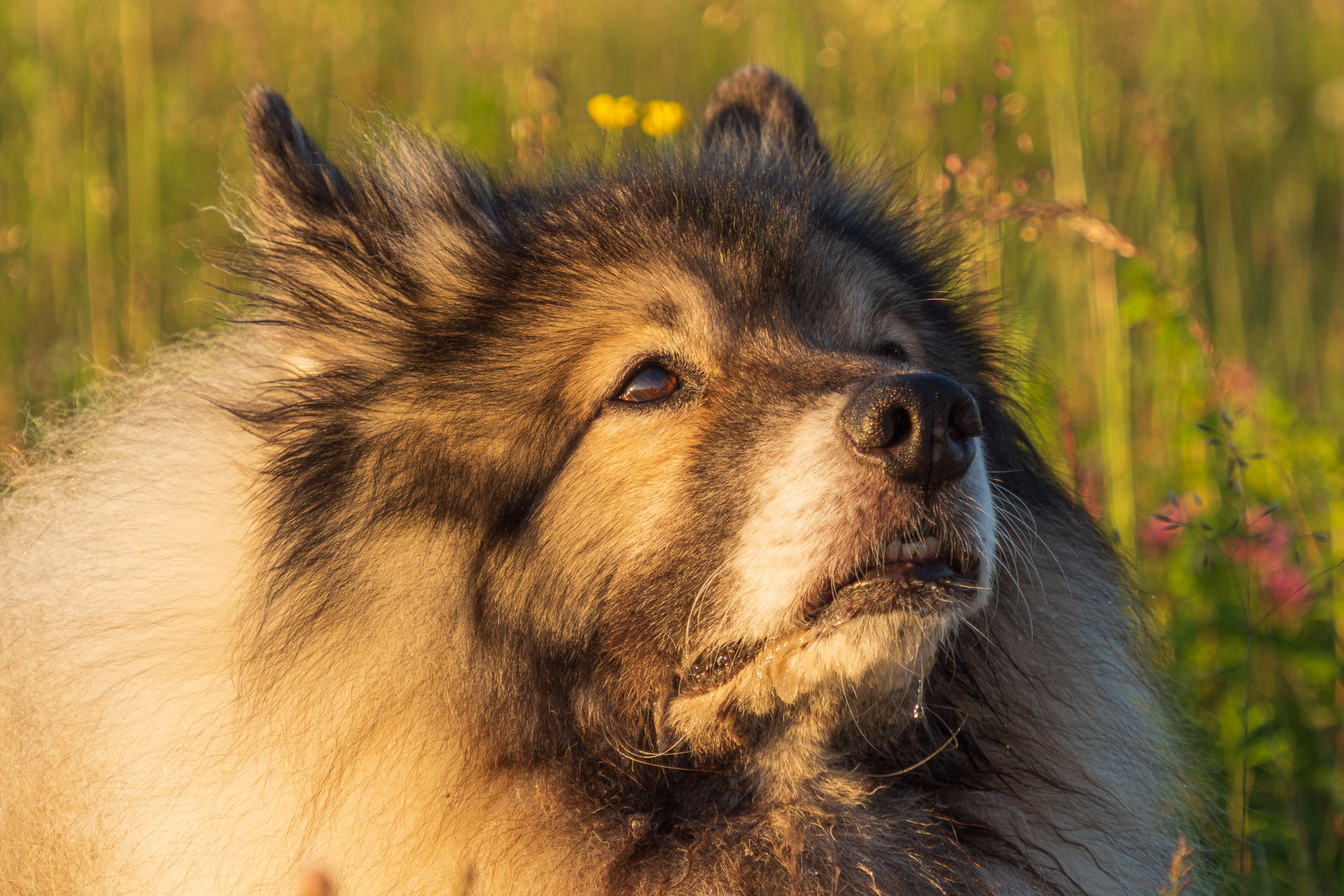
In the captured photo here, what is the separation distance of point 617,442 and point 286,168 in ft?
3.59

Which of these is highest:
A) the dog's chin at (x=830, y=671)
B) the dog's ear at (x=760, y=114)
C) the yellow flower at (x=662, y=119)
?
the yellow flower at (x=662, y=119)

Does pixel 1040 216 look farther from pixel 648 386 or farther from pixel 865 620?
pixel 865 620

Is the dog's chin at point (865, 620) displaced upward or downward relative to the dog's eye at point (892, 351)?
downward

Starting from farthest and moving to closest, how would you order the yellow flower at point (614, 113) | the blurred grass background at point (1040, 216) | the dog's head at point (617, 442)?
the yellow flower at point (614, 113) → the blurred grass background at point (1040, 216) → the dog's head at point (617, 442)

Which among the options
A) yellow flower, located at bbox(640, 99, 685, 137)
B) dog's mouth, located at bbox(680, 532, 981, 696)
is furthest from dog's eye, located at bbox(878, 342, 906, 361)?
yellow flower, located at bbox(640, 99, 685, 137)

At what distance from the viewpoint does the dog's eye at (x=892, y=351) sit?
10.8 ft

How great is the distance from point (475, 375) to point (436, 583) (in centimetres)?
50

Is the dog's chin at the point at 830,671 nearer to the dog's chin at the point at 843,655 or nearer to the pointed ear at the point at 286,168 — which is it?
the dog's chin at the point at 843,655

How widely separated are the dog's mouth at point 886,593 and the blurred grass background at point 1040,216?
0.97 m

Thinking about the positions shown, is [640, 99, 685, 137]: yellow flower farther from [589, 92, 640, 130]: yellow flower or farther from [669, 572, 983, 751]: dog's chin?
[669, 572, 983, 751]: dog's chin

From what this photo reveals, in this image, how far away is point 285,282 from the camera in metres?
3.07

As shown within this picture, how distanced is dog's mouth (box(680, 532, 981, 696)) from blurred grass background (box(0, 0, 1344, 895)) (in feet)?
3.17

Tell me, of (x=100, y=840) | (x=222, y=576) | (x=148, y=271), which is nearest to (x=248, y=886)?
(x=100, y=840)

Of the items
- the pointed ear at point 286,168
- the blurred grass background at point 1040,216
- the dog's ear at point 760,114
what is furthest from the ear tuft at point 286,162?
the dog's ear at point 760,114
